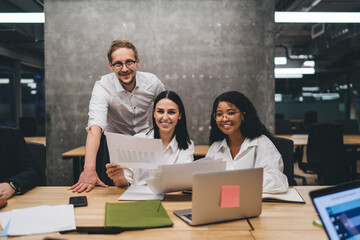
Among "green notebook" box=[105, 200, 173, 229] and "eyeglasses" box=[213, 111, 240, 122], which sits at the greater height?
"eyeglasses" box=[213, 111, 240, 122]

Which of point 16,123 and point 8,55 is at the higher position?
point 8,55

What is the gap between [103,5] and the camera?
3.72 metres

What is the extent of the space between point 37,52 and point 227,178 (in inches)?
346

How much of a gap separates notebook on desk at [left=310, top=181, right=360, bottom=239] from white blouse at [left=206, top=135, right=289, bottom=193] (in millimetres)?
816

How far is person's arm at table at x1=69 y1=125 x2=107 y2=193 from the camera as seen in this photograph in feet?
5.71

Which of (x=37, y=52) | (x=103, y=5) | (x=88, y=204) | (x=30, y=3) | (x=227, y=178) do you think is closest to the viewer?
(x=227, y=178)

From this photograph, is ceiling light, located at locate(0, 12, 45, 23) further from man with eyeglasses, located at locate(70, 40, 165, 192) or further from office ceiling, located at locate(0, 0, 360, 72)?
office ceiling, located at locate(0, 0, 360, 72)

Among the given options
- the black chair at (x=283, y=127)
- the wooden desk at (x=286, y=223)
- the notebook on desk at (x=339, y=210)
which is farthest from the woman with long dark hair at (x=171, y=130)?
the black chair at (x=283, y=127)

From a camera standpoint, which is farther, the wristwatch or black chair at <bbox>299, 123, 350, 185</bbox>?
black chair at <bbox>299, 123, 350, 185</bbox>

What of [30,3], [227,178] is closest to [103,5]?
[30,3]

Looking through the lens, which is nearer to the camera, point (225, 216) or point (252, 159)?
point (225, 216)

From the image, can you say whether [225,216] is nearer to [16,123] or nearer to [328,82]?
[16,123]

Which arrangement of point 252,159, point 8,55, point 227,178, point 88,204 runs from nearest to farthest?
point 227,178, point 88,204, point 252,159, point 8,55

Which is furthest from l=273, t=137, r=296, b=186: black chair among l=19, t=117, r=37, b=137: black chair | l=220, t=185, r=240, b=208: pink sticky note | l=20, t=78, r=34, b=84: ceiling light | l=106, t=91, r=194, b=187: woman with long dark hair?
l=20, t=78, r=34, b=84: ceiling light
